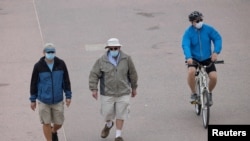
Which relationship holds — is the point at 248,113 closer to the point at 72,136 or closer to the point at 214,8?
the point at 72,136

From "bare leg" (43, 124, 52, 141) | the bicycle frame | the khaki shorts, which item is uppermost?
the bicycle frame

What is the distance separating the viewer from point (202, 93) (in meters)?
13.0

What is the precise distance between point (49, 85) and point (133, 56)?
627 cm

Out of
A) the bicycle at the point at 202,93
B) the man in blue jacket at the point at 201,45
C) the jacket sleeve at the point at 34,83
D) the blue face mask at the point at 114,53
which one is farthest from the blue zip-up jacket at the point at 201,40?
the jacket sleeve at the point at 34,83

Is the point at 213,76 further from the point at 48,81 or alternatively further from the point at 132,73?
the point at 48,81

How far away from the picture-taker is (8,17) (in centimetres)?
2188

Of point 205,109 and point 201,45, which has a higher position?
point 201,45

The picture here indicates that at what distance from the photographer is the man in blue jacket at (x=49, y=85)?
11391mm

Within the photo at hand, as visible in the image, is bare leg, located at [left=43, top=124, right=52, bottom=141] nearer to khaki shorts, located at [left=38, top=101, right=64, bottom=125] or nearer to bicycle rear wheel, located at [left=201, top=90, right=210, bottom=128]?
khaki shorts, located at [left=38, top=101, right=64, bottom=125]

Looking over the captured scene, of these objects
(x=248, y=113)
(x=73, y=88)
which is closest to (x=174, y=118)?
(x=248, y=113)

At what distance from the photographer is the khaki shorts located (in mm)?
11586

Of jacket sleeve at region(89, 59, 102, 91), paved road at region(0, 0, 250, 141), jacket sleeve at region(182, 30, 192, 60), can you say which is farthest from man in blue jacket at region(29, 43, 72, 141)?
jacket sleeve at region(182, 30, 192, 60)

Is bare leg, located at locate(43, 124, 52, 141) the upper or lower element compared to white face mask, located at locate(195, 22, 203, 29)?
lower

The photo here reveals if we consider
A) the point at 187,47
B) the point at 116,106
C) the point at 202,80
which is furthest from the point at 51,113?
the point at 202,80
